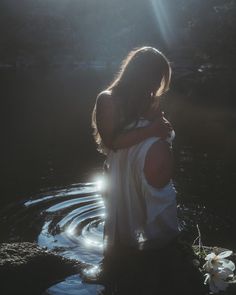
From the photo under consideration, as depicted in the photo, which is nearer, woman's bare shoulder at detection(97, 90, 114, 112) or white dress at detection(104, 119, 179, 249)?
woman's bare shoulder at detection(97, 90, 114, 112)

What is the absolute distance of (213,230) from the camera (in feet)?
37.5

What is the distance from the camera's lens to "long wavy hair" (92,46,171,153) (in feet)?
22.1

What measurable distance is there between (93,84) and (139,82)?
50.0 meters

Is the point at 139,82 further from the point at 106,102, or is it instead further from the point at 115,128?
the point at 115,128

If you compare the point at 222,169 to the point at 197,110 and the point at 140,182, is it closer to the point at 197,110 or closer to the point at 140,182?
the point at 140,182

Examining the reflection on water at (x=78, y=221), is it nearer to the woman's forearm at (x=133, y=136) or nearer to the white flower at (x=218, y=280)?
the woman's forearm at (x=133, y=136)

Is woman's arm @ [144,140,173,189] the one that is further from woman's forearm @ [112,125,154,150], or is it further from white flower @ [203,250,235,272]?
white flower @ [203,250,235,272]

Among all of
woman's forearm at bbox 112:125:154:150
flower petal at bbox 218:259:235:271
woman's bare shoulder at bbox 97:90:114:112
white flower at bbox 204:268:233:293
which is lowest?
white flower at bbox 204:268:233:293

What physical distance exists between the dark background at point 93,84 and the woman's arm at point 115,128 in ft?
22.4

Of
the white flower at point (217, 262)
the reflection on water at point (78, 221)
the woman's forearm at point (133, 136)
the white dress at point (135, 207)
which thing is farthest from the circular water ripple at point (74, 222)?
the white flower at point (217, 262)

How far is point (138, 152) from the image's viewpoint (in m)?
7.06

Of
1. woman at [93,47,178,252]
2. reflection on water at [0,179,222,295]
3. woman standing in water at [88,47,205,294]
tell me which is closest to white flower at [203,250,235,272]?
woman standing in water at [88,47,205,294]

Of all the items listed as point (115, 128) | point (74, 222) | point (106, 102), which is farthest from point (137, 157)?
point (74, 222)

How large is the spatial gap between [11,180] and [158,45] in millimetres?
111654
